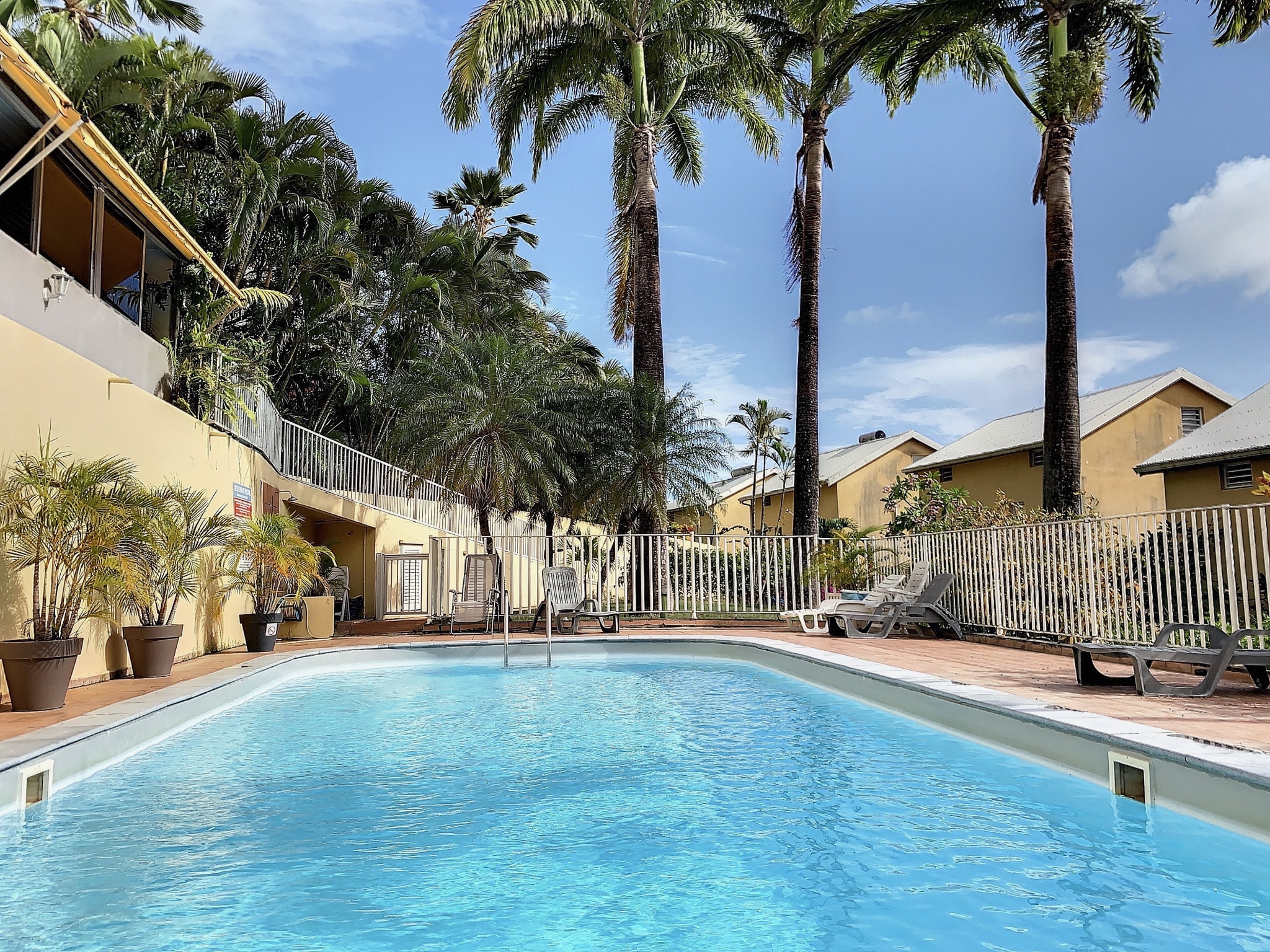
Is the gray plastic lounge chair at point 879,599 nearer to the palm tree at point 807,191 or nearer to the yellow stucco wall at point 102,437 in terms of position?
the palm tree at point 807,191

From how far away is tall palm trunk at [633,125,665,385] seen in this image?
18.4 metres

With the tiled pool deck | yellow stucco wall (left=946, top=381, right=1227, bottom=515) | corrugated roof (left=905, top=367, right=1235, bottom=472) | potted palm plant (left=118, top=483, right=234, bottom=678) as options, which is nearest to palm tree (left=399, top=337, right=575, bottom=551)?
the tiled pool deck

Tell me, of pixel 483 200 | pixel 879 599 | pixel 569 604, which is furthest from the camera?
pixel 483 200

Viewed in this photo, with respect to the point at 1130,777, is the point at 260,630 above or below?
above

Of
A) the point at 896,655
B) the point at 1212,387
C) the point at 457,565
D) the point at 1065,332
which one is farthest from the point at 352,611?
the point at 1212,387

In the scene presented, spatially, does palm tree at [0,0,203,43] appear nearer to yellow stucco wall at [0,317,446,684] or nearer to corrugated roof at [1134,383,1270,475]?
yellow stucco wall at [0,317,446,684]

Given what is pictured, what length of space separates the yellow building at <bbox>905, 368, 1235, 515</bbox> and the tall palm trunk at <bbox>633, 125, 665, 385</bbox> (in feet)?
41.4

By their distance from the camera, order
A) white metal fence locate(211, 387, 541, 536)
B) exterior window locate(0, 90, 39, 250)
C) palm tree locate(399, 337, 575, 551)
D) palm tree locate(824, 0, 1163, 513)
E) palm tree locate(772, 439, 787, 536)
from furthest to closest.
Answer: palm tree locate(772, 439, 787, 536) → palm tree locate(399, 337, 575, 551) → white metal fence locate(211, 387, 541, 536) → palm tree locate(824, 0, 1163, 513) → exterior window locate(0, 90, 39, 250)

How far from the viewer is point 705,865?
4.10 meters

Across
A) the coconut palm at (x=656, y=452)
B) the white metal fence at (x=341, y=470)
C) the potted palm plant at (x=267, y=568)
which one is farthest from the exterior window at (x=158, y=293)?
the coconut palm at (x=656, y=452)

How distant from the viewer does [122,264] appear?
12.6 metres

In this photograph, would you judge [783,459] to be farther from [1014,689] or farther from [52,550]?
[52,550]

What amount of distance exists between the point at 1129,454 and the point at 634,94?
17289 millimetres

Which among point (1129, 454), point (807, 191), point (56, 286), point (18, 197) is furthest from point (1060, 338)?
point (1129, 454)
